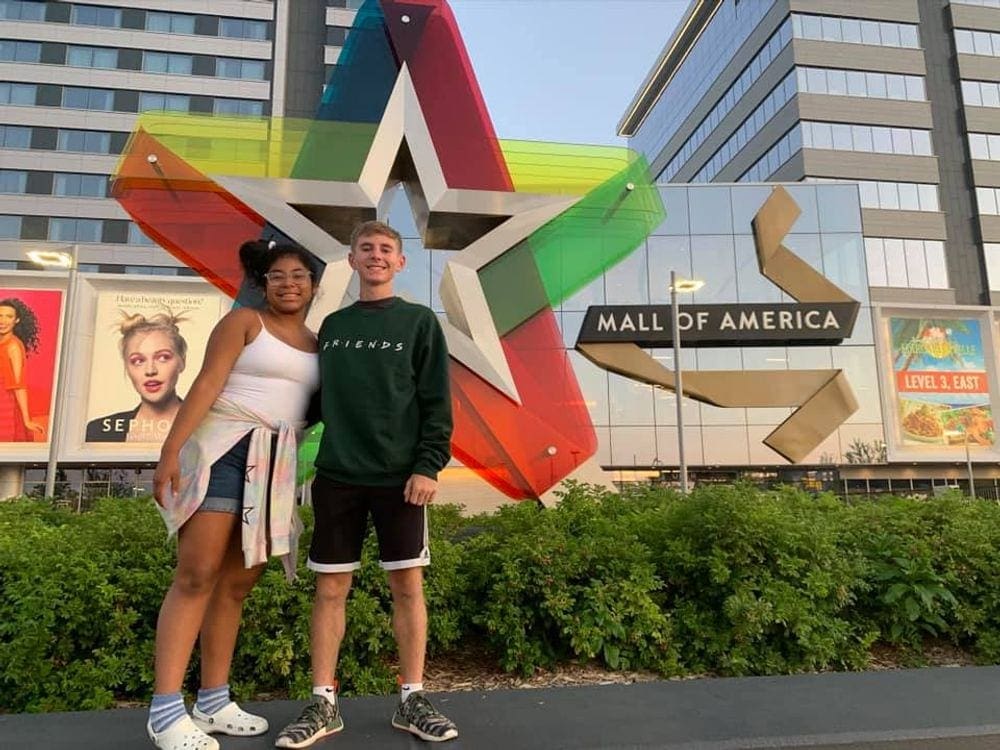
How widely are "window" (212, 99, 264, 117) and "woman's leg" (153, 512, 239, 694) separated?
144 ft

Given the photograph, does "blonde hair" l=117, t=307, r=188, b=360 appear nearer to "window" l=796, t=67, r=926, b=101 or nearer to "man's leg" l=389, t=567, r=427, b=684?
"man's leg" l=389, t=567, r=427, b=684

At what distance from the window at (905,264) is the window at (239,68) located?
1418 inches

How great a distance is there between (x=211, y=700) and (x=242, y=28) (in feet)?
156

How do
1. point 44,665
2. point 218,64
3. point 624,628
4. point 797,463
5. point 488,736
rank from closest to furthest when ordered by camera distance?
point 488,736 < point 44,665 < point 624,628 < point 797,463 < point 218,64

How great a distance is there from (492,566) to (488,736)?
4.58 ft

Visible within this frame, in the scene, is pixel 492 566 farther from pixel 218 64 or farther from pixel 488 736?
pixel 218 64

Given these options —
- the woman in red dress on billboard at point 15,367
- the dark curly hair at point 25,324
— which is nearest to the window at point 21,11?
the dark curly hair at point 25,324

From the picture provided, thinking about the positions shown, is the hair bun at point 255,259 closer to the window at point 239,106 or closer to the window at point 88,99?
the window at point 239,106

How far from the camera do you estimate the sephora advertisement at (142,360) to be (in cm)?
2023

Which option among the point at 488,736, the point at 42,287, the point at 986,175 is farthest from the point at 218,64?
the point at 488,736

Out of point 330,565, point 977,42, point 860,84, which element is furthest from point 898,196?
point 330,565

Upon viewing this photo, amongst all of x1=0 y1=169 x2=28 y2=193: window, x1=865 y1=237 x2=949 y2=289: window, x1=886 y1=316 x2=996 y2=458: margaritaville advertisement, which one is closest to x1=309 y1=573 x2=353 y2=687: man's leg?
x1=886 y1=316 x2=996 y2=458: margaritaville advertisement

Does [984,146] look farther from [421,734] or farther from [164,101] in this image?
[164,101]

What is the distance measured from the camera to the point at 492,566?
3883 millimetres
